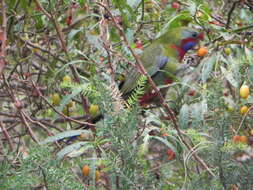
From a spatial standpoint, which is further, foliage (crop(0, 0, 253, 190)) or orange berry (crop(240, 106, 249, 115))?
orange berry (crop(240, 106, 249, 115))

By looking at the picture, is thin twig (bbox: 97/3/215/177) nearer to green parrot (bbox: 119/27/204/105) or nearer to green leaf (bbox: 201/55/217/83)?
green leaf (bbox: 201/55/217/83)

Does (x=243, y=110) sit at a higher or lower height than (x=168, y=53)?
higher

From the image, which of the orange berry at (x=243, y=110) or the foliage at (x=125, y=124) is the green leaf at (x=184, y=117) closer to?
the foliage at (x=125, y=124)

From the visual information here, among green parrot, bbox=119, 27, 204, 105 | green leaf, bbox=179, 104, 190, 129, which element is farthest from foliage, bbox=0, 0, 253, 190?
green parrot, bbox=119, 27, 204, 105

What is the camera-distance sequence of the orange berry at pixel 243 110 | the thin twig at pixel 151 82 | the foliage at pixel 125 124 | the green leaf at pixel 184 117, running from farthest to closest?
the green leaf at pixel 184 117 → the orange berry at pixel 243 110 → the thin twig at pixel 151 82 → the foliage at pixel 125 124

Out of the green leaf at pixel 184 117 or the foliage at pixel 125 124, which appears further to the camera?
the green leaf at pixel 184 117

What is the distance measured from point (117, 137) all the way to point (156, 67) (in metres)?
1.91

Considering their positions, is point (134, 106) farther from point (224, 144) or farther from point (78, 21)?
point (78, 21)

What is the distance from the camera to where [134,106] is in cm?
139

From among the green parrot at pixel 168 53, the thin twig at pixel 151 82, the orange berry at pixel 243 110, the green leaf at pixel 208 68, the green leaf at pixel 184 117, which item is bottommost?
the green parrot at pixel 168 53

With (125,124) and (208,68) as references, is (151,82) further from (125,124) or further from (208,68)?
(208,68)

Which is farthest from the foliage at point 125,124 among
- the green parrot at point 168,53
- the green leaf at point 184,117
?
the green parrot at point 168,53

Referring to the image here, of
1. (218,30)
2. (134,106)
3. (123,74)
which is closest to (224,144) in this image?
(134,106)

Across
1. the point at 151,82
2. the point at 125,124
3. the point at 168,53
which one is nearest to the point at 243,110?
the point at 151,82
